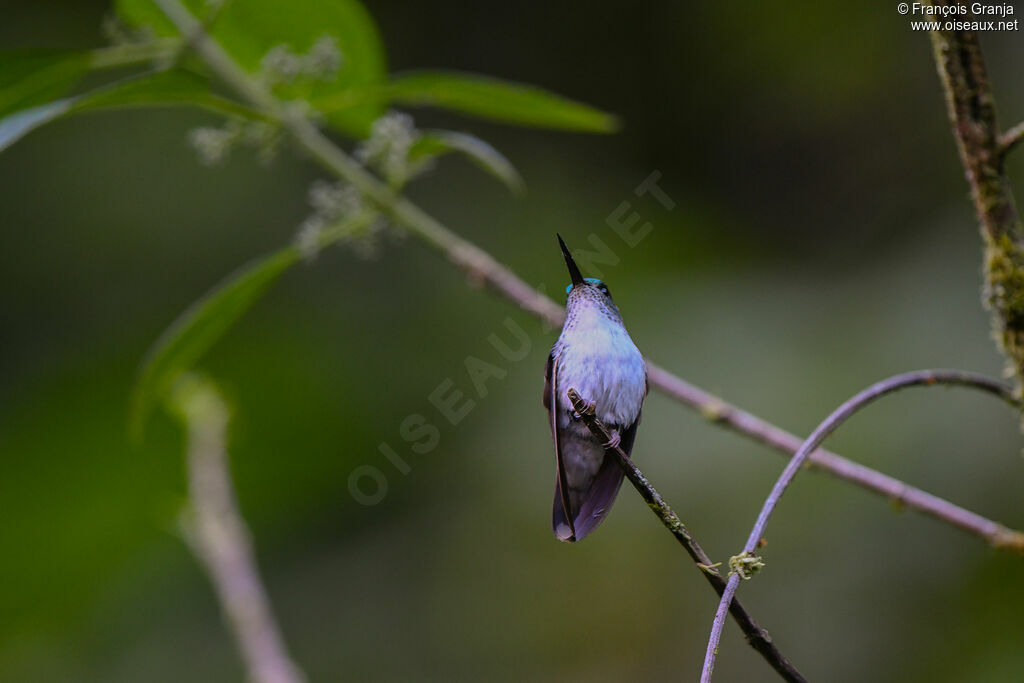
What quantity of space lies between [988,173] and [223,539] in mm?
2083

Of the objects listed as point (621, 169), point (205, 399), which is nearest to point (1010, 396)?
point (205, 399)

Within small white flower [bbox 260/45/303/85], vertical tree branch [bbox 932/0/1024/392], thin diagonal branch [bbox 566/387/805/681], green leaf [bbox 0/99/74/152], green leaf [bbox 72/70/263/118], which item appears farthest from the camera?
small white flower [bbox 260/45/303/85]

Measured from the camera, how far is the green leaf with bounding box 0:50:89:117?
159 cm

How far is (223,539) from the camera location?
2.54 metres

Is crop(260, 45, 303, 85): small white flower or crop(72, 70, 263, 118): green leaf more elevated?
crop(260, 45, 303, 85): small white flower

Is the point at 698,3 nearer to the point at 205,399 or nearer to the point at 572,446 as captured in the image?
the point at 205,399

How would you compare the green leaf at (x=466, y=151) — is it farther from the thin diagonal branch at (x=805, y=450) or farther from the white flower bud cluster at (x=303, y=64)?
the thin diagonal branch at (x=805, y=450)

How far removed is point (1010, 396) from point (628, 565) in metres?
2.21

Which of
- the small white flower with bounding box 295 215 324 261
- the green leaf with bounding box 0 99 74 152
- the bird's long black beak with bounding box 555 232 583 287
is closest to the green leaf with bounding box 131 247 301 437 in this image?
the small white flower with bounding box 295 215 324 261

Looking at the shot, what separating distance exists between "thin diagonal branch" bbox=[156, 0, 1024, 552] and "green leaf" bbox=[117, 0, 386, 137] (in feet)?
0.17

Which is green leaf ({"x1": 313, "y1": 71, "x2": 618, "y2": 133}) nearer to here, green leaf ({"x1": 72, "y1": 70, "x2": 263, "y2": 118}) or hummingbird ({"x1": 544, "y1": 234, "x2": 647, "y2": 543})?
green leaf ({"x1": 72, "y1": 70, "x2": 263, "y2": 118})

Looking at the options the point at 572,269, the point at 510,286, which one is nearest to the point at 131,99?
the point at 510,286

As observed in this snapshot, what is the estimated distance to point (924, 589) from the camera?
115 inches

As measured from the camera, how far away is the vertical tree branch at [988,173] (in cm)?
115
